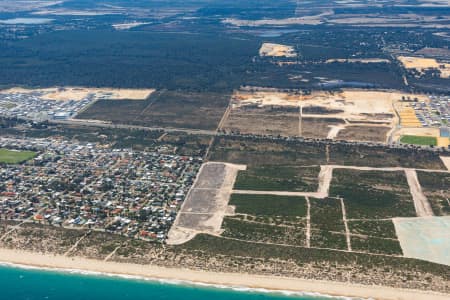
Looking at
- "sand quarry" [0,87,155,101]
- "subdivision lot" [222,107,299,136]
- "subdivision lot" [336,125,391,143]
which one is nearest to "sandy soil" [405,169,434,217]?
"subdivision lot" [336,125,391,143]

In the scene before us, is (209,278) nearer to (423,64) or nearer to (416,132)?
(416,132)

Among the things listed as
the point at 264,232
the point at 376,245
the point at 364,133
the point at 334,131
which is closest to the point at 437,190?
the point at 376,245

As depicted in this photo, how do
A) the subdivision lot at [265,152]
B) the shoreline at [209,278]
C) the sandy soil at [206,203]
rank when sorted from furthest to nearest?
the subdivision lot at [265,152]
the sandy soil at [206,203]
the shoreline at [209,278]

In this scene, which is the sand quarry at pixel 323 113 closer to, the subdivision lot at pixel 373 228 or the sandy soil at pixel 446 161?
the sandy soil at pixel 446 161

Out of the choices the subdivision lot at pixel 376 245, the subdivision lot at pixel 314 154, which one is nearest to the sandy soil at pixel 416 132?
the subdivision lot at pixel 314 154

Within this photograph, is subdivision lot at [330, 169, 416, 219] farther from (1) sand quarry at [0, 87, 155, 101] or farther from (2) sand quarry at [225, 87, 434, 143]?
(1) sand quarry at [0, 87, 155, 101]

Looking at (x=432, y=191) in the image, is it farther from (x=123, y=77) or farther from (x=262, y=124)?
(x=123, y=77)

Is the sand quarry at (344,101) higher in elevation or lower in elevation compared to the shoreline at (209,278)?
higher
